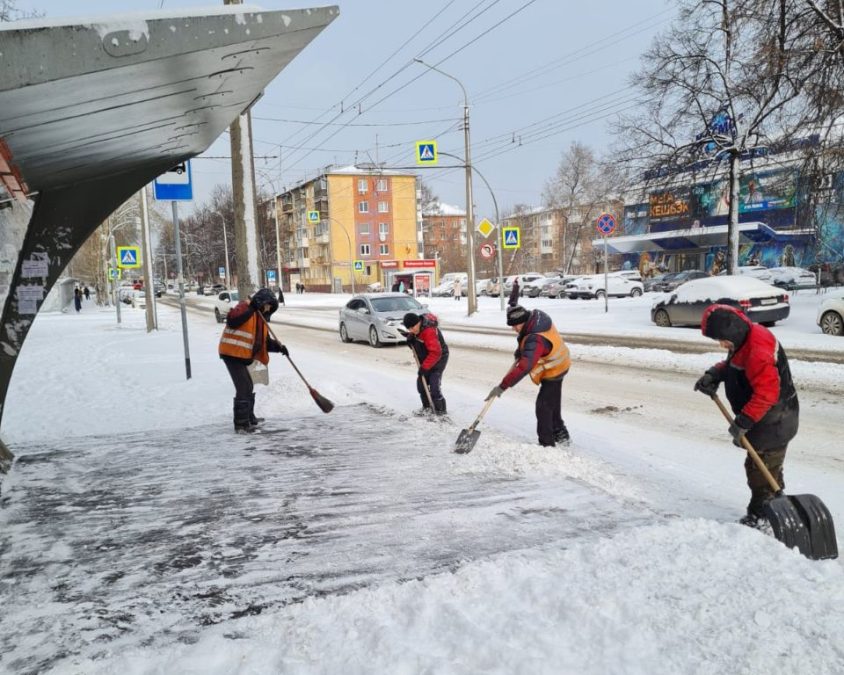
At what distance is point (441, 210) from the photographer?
100 metres

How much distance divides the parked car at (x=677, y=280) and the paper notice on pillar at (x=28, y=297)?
120 ft

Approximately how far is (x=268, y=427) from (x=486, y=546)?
4.07m

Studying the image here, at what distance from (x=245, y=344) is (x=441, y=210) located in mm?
96243

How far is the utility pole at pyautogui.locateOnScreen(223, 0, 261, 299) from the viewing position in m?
8.74

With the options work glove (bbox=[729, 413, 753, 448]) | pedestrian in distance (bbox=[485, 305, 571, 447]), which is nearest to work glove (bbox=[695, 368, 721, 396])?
work glove (bbox=[729, 413, 753, 448])

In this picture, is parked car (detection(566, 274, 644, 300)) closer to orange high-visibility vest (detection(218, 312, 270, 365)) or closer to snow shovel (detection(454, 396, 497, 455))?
orange high-visibility vest (detection(218, 312, 270, 365))

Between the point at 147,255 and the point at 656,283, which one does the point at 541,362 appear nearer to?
the point at 147,255

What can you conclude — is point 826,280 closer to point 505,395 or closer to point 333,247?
point 505,395

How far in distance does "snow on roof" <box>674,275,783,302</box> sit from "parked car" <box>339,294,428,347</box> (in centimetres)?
748

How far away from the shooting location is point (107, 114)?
3402 millimetres

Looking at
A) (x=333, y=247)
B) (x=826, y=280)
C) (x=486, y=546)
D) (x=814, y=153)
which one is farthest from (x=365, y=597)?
(x=333, y=247)

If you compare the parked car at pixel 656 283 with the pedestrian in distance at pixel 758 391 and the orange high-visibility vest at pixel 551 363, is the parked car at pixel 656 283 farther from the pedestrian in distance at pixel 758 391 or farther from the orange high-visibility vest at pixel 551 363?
the pedestrian in distance at pixel 758 391

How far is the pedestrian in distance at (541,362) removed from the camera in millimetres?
5359

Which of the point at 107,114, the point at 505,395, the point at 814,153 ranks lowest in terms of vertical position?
the point at 505,395
